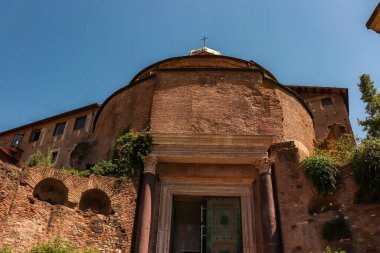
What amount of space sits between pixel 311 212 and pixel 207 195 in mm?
3594

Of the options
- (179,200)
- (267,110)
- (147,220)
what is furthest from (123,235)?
(267,110)

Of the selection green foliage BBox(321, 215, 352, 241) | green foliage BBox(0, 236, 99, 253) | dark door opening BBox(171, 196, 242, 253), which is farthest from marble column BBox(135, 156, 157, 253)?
green foliage BBox(321, 215, 352, 241)

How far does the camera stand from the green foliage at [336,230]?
37.7 ft

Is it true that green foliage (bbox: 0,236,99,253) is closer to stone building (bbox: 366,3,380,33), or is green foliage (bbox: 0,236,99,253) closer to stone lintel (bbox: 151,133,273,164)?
stone lintel (bbox: 151,133,273,164)

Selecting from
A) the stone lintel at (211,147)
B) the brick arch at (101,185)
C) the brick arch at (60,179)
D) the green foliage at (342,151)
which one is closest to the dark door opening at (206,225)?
the stone lintel at (211,147)

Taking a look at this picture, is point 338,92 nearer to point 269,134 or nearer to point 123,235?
point 269,134

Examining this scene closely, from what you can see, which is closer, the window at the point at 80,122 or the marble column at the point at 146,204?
the marble column at the point at 146,204

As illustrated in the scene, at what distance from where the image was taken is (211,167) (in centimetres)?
1411

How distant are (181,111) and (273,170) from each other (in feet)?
13.6

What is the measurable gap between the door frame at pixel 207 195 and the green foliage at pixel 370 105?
856 cm

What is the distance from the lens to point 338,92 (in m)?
30.8

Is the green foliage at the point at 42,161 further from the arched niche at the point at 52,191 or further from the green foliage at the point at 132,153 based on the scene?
the green foliage at the point at 132,153

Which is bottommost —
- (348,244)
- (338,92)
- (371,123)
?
(348,244)

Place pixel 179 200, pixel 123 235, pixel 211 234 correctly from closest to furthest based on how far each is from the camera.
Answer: pixel 123 235 < pixel 211 234 < pixel 179 200
